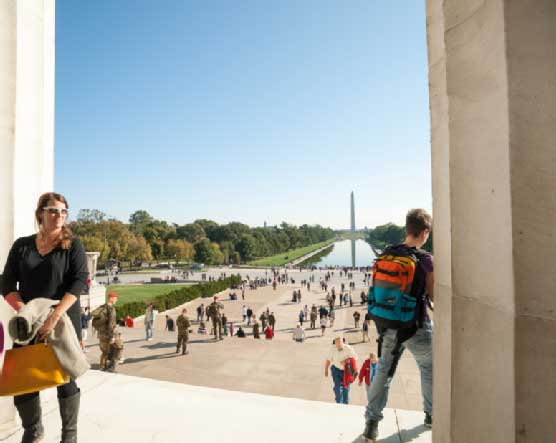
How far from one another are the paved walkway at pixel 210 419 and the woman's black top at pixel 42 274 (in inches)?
42.0

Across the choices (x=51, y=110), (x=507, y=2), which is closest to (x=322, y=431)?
(x=507, y=2)

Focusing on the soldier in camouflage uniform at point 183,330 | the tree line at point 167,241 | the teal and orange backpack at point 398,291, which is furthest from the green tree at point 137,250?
the teal and orange backpack at point 398,291

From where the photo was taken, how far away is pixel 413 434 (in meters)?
2.66

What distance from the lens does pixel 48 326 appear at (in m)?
2.12

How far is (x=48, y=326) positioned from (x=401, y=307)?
7.45 ft

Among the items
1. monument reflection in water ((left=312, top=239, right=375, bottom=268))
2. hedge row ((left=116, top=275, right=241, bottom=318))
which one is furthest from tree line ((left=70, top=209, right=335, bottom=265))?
monument reflection in water ((left=312, top=239, right=375, bottom=268))

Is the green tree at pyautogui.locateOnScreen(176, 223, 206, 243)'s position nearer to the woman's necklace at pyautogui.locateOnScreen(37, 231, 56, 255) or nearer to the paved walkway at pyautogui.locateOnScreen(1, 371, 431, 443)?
the paved walkway at pyautogui.locateOnScreen(1, 371, 431, 443)

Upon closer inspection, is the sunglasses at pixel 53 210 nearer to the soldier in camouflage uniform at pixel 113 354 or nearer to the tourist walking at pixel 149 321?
the soldier in camouflage uniform at pixel 113 354

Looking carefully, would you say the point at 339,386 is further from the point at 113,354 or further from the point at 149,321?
the point at 149,321

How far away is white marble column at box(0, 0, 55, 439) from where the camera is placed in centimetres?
278

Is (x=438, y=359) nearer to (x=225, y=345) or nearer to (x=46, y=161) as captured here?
(x=46, y=161)

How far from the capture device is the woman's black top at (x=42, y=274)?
90.7 inches

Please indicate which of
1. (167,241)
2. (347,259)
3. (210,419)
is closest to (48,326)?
(210,419)

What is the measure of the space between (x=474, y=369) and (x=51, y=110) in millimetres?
4300
